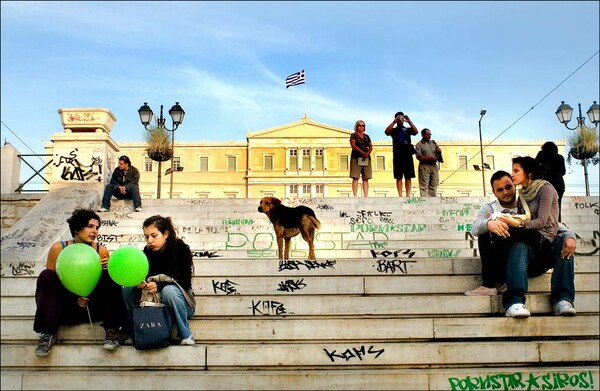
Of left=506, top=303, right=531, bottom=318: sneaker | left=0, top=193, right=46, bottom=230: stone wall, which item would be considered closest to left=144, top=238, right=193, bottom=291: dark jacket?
left=506, top=303, right=531, bottom=318: sneaker

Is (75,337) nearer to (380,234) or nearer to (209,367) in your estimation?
(209,367)

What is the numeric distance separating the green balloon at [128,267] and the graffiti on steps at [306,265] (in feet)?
6.06

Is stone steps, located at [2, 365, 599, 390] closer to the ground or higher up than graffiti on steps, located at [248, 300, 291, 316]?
closer to the ground

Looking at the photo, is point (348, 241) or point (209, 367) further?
point (348, 241)

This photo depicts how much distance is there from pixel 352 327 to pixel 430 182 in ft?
26.3

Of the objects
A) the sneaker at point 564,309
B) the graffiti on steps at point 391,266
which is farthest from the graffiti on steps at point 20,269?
the sneaker at point 564,309

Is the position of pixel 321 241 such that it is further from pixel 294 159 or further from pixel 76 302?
pixel 294 159

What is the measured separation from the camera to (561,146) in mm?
52344

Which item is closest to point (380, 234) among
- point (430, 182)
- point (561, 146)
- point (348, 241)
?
point (348, 241)

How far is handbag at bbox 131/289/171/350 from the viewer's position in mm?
4336

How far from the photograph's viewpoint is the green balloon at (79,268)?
445 centimetres

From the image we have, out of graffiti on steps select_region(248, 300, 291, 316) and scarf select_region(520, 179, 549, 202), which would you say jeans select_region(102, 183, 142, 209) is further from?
scarf select_region(520, 179, 549, 202)

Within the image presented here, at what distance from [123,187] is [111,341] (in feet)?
19.5

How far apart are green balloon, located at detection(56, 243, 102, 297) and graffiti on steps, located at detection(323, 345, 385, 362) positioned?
6.75ft
